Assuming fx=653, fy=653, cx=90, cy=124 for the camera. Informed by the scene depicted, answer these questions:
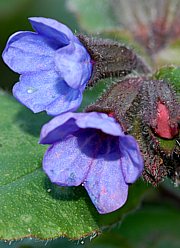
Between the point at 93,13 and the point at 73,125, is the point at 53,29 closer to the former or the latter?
the point at 73,125

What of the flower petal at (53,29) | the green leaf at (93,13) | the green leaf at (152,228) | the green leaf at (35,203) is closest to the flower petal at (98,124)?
the flower petal at (53,29)

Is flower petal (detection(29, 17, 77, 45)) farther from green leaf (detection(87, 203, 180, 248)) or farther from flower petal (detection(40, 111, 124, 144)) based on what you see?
green leaf (detection(87, 203, 180, 248))

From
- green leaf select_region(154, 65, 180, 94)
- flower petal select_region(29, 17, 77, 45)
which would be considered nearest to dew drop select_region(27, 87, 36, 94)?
flower petal select_region(29, 17, 77, 45)

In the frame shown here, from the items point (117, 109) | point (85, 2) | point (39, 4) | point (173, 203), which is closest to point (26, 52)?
point (117, 109)

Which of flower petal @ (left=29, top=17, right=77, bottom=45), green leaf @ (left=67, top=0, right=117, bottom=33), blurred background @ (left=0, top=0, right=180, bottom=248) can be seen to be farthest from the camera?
green leaf @ (left=67, top=0, right=117, bottom=33)

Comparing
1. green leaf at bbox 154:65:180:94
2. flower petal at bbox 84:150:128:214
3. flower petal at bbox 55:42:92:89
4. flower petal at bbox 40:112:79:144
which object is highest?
flower petal at bbox 55:42:92:89

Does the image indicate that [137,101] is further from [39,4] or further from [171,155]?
[39,4]

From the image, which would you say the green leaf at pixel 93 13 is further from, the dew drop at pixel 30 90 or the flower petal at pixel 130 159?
the flower petal at pixel 130 159
